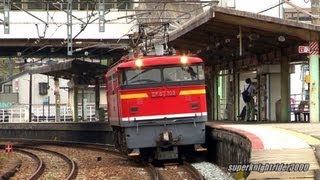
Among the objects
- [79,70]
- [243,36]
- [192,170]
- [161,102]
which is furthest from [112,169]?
[79,70]

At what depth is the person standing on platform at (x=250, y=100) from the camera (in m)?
22.4

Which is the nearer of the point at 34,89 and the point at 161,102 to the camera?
the point at 161,102

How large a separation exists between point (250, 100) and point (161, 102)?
6259 mm

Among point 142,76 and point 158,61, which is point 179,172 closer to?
point 142,76

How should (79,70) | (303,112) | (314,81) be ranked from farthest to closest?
(79,70), (303,112), (314,81)

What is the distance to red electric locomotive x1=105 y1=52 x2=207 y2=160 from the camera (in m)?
17.2

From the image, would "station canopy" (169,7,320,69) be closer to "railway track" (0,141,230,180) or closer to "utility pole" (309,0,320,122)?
"utility pole" (309,0,320,122)

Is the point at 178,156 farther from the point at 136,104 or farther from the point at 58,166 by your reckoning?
the point at 58,166

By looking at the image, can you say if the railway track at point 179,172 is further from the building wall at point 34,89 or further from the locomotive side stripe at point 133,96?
the building wall at point 34,89

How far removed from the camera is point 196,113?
1734 cm

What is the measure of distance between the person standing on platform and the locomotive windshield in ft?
17.0

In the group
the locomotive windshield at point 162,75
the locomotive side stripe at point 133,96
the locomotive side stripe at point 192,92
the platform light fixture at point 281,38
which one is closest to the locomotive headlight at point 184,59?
the locomotive windshield at point 162,75

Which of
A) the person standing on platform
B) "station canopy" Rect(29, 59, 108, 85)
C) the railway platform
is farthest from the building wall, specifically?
the railway platform

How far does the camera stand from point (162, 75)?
17.5 m
